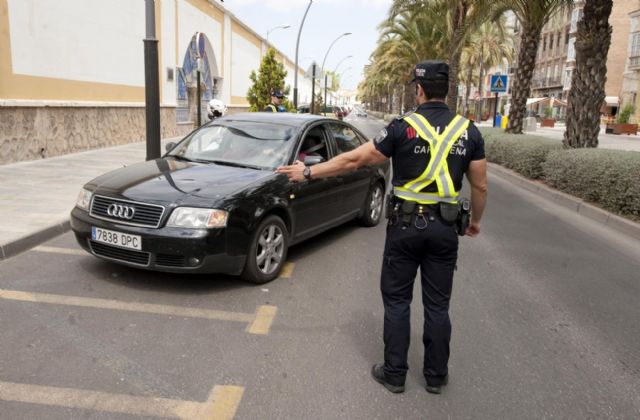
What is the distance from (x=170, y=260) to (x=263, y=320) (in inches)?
36.7

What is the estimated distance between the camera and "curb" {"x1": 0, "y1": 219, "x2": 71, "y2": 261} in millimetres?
5562

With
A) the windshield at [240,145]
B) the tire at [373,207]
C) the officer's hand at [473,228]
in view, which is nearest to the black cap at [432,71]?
the officer's hand at [473,228]

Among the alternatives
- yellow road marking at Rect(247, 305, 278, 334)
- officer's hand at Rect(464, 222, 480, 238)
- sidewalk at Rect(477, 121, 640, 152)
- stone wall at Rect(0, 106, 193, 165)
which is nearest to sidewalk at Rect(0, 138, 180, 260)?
stone wall at Rect(0, 106, 193, 165)

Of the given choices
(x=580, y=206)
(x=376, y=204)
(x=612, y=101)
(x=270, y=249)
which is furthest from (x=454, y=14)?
(x=612, y=101)

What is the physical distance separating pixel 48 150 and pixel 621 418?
12748mm

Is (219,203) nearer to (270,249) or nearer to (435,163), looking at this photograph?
(270,249)

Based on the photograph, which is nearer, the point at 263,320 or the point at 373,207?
the point at 263,320

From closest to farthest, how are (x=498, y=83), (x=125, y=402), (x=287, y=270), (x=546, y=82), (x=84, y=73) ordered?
(x=125, y=402) → (x=287, y=270) → (x=84, y=73) → (x=498, y=83) → (x=546, y=82)

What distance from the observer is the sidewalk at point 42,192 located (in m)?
6.08

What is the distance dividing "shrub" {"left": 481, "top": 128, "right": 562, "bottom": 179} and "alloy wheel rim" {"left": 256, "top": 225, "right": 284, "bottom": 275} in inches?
341

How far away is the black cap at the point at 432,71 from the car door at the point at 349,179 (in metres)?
3.32

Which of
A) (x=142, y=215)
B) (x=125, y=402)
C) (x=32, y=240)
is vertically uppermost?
(x=142, y=215)

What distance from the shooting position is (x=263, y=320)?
4203 millimetres

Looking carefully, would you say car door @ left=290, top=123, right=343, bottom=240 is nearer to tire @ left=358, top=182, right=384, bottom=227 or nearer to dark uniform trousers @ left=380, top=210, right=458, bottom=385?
tire @ left=358, top=182, right=384, bottom=227
